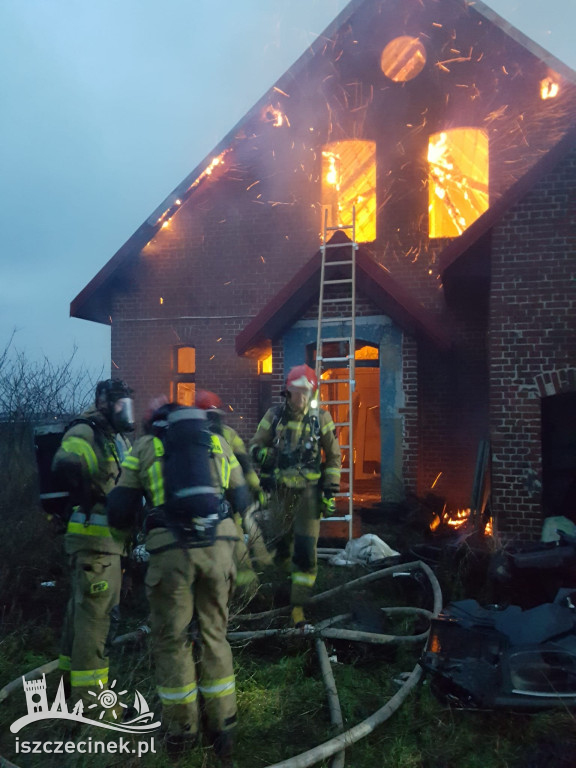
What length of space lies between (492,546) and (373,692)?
2886 mm

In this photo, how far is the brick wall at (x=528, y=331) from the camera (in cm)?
746

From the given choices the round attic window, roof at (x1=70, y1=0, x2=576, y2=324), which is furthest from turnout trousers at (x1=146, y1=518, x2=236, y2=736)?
the round attic window

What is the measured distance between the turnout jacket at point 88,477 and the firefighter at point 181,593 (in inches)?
17.4

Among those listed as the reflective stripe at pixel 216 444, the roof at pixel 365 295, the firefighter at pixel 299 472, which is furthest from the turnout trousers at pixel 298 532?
the roof at pixel 365 295

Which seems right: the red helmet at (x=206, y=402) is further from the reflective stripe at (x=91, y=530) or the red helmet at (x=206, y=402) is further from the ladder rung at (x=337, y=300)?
the ladder rung at (x=337, y=300)

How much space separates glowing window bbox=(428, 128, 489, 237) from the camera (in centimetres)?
1080

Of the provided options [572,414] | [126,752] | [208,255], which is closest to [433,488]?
[572,414]

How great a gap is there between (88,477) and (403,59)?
9.73m

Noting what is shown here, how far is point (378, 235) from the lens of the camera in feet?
36.3

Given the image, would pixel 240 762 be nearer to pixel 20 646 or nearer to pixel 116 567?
pixel 116 567

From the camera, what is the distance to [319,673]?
462 centimetres

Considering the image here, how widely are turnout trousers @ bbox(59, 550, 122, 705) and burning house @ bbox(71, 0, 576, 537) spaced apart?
19.2ft

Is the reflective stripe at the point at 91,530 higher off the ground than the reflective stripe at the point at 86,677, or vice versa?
the reflective stripe at the point at 91,530

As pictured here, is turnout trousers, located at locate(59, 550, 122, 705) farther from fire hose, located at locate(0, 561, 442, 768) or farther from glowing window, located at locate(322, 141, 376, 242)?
glowing window, located at locate(322, 141, 376, 242)
